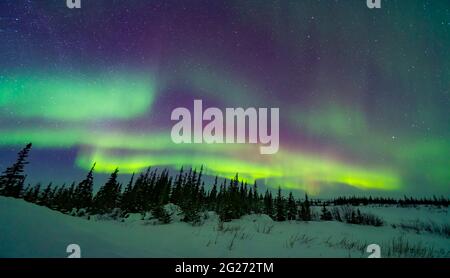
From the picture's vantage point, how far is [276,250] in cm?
472

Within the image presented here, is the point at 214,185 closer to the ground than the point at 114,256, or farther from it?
farther from it

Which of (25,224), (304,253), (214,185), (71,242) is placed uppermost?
(214,185)

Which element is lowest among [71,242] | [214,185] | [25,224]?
[71,242]
